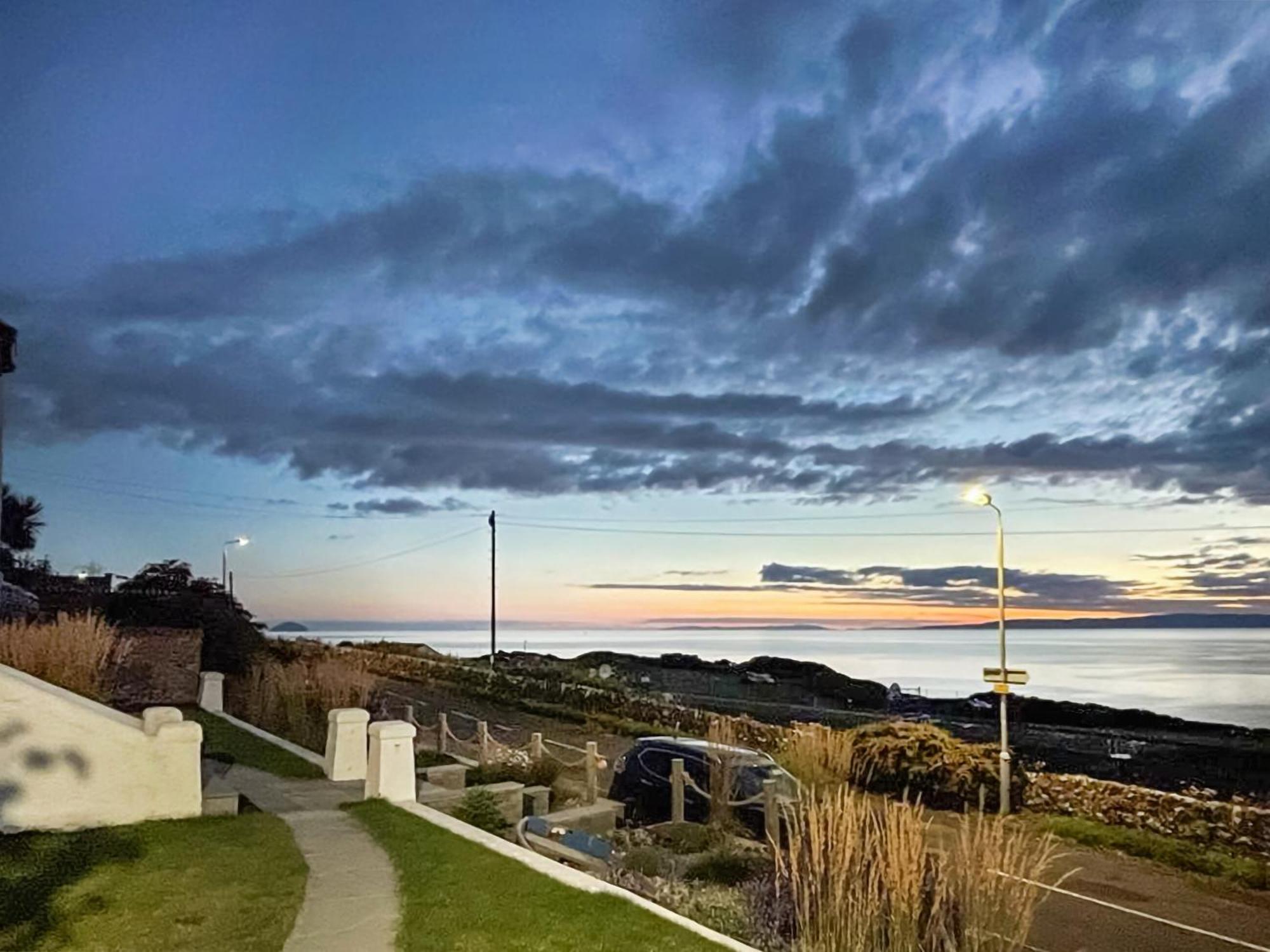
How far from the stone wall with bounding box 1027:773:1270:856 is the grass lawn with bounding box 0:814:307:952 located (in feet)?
39.4

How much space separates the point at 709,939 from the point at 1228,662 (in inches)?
6462

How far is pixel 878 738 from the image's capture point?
18406 mm

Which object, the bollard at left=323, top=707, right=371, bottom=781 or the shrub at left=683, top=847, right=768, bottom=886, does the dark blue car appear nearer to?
the shrub at left=683, top=847, right=768, bottom=886

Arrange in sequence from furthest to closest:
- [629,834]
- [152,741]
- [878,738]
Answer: [878,738] → [629,834] → [152,741]

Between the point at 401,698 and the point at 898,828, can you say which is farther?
the point at 401,698

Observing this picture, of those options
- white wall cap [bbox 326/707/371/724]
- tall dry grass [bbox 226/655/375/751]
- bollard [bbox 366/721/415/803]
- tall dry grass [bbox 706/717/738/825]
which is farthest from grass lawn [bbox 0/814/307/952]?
tall dry grass [bbox 226/655/375/751]

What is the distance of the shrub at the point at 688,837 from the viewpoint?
36.3 feet

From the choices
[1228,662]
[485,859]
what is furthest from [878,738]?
[1228,662]

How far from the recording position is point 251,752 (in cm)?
1464

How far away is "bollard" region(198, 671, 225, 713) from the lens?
2028 centimetres

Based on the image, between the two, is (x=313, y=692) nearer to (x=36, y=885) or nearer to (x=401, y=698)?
(x=401, y=698)

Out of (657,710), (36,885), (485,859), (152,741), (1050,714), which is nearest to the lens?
(36,885)

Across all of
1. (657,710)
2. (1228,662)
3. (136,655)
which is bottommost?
(1228,662)

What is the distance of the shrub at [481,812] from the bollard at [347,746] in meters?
1.82
